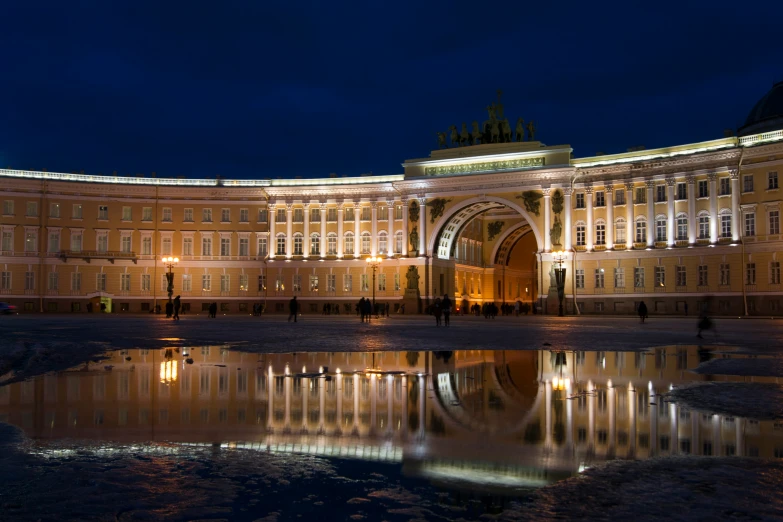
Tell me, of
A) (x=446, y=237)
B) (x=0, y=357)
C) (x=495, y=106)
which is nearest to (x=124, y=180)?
(x=446, y=237)

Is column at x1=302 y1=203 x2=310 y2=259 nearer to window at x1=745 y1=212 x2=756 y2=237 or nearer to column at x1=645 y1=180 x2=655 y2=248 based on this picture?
column at x1=645 y1=180 x2=655 y2=248

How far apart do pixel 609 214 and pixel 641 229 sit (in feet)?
9.19

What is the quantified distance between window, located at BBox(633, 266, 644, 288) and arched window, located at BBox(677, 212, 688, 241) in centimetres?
374

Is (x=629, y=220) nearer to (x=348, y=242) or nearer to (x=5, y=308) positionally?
(x=348, y=242)

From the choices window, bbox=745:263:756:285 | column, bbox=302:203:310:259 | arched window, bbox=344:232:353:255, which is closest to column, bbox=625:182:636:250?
window, bbox=745:263:756:285

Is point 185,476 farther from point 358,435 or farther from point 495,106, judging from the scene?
point 495,106

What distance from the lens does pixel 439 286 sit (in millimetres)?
68562

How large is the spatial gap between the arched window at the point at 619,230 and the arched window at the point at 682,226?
422cm

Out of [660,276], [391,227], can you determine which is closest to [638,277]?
[660,276]

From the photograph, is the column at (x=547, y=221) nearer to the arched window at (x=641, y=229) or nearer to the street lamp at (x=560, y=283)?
the street lamp at (x=560, y=283)

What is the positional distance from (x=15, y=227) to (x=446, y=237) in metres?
39.3

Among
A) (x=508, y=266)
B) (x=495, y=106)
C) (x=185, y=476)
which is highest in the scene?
(x=495, y=106)

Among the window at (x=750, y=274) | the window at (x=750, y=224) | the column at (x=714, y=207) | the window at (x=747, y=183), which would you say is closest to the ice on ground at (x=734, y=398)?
the window at (x=750, y=274)

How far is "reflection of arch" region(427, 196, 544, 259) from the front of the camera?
64.9 m
